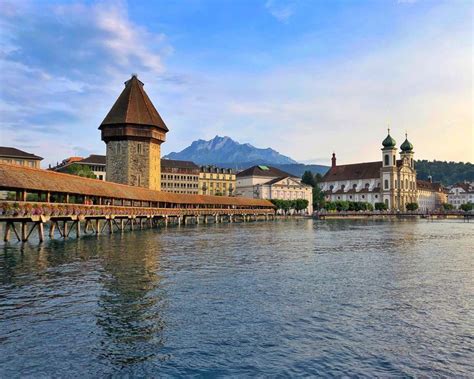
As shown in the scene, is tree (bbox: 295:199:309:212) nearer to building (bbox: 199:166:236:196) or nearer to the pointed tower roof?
building (bbox: 199:166:236:196)

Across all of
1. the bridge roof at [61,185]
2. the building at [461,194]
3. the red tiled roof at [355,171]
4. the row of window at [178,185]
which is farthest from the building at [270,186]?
the building at [461,194]

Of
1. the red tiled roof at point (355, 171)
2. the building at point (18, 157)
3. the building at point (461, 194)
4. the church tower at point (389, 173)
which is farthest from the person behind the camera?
the building at point (461, 194)

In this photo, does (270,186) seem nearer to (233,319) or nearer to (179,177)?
(179,177)

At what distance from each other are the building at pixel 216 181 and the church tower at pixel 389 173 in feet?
137

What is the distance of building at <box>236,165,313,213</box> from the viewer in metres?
111

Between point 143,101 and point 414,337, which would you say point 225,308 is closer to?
point 414,337

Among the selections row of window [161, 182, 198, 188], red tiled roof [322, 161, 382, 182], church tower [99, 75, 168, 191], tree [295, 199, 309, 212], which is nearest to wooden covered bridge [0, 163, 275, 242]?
church tower [99, 75, 168, 191]

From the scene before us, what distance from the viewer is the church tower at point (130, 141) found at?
194 feet

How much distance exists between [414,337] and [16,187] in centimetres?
2102

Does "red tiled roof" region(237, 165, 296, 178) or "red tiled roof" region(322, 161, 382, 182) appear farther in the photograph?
"red tiled roof" region(322, 161, 382, 182)

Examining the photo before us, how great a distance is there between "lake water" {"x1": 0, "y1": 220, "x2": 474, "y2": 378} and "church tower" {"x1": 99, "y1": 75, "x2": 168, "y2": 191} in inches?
1584

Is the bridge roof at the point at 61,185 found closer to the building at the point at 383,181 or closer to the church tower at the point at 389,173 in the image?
the church tower at the point at 389,173

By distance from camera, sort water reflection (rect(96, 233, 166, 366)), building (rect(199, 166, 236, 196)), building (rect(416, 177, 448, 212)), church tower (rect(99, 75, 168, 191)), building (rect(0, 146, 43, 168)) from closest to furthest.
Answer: water reflection (rect(96, 233, 166, 366)) < church tower (rect(99, 75, 168, 191)) < building (rect(0, 146, 43, 168)) < building (rect(199, 166, 236, 196)) < building (rect(416, 177, 448, 212))

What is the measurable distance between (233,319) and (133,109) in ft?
173
